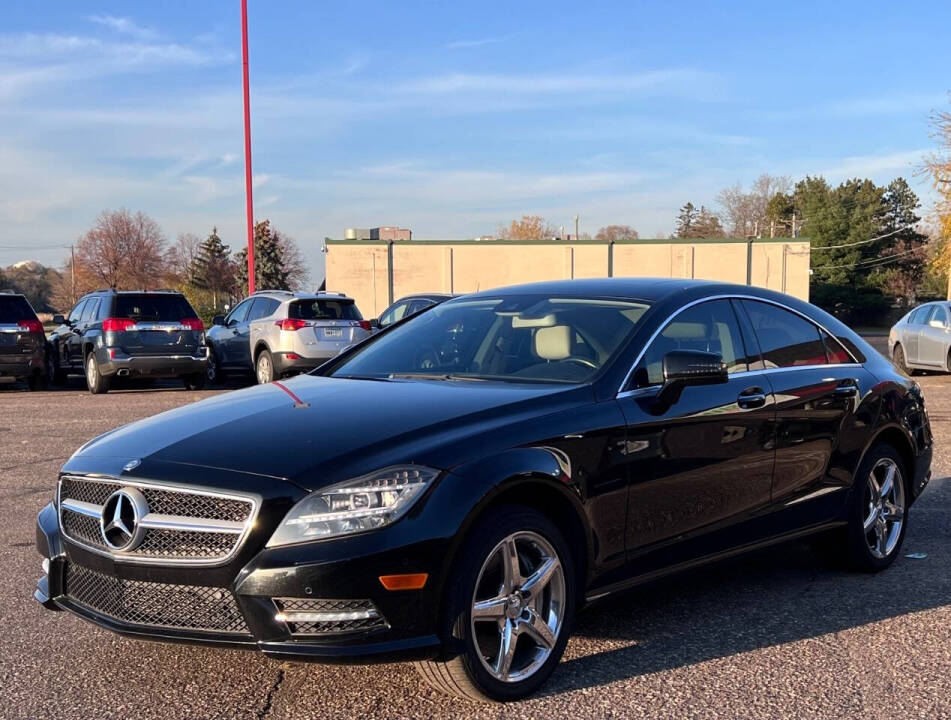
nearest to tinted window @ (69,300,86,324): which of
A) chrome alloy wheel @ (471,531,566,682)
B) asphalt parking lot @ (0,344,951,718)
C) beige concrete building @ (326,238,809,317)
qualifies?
asphalt parking lot @ (0,344,951,718)

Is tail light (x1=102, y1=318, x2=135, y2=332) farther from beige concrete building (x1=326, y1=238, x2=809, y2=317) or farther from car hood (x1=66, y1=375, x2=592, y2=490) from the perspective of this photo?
beige concrete building (x1=326, y1=238, x2=809, y2=317)

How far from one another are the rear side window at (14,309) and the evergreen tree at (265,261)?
212 ft

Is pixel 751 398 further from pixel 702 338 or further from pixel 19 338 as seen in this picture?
pixel 19 338

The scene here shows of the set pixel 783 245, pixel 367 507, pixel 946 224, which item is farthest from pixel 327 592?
pixel 783 245

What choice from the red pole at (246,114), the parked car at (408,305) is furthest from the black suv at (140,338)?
the red pole at (246,114)

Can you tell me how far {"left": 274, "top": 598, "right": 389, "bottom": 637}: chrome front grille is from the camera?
3.31 metres

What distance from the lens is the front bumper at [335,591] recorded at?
328 cm

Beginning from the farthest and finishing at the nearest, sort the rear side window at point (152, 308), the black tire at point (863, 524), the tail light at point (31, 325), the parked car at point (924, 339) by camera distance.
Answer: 1. the parked car at point (924, 339)
2. the tail light at point (31, 325)
3. the rear side window at point (152, 308)
4. the black tire at point (863, 524)

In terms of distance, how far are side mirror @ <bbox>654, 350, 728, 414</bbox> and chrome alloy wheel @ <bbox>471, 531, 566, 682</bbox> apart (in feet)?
3.11

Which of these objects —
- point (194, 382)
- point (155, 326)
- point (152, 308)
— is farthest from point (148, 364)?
point (194, 382)

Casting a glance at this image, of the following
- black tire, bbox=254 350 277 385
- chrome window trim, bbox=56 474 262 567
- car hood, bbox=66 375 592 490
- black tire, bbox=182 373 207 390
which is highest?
car hood, bbox=66 375 592 490

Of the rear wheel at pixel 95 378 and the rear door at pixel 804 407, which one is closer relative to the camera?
the rear door at pixel 804 407

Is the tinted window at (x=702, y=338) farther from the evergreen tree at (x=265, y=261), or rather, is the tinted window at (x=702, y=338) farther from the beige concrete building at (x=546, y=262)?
the evergreen tree at (x=265, y=261)

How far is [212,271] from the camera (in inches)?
3346
